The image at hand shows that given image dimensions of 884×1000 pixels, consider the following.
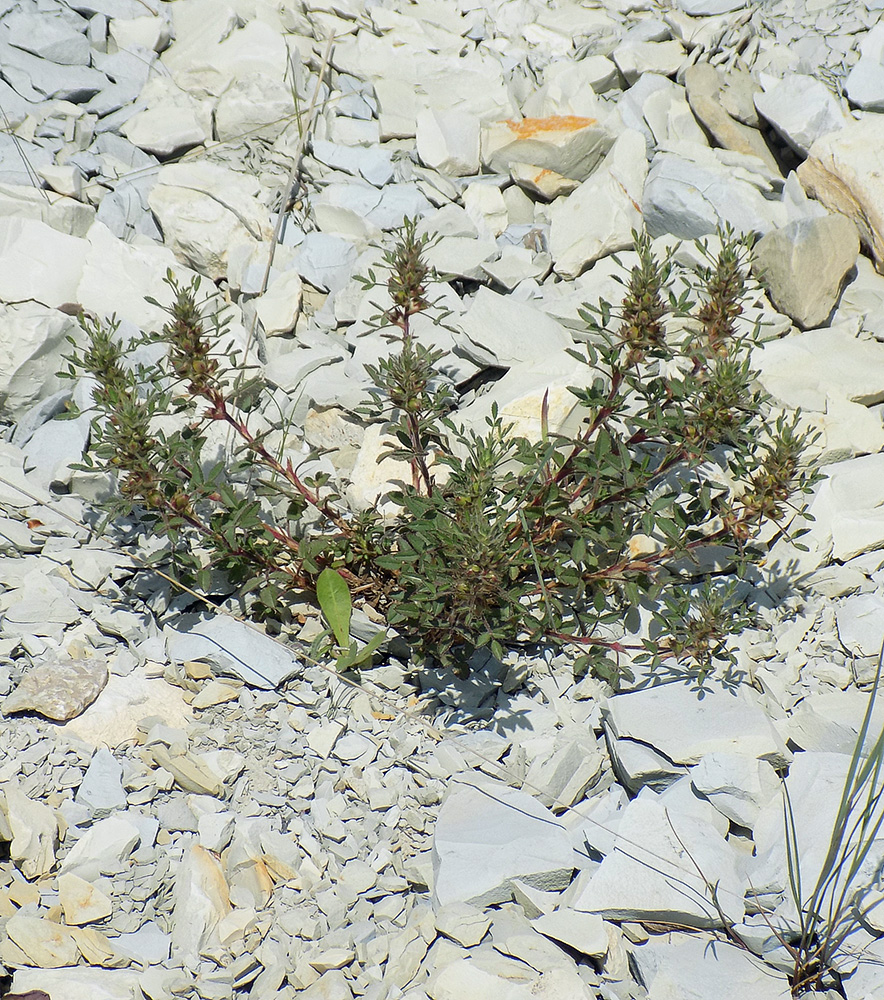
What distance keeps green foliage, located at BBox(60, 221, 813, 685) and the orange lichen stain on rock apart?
211cm

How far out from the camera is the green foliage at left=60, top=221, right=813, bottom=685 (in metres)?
3.07

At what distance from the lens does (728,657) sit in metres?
3.07

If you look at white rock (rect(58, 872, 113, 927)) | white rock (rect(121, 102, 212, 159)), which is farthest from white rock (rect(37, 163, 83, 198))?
white rock (rect(58, 872, 113, 927))

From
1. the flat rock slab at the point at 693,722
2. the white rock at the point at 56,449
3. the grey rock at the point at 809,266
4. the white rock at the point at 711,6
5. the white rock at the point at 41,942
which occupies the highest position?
the white rock at the point at 711,6

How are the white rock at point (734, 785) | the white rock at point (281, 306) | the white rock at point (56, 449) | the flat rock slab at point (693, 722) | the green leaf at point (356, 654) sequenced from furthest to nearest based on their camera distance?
the white rock at point (281, 306) < the white rock at point (56, 449) < the green leaf at point (356, 654) < the flat rock slab at point (693, 722) < the white rock at point (734, 785)

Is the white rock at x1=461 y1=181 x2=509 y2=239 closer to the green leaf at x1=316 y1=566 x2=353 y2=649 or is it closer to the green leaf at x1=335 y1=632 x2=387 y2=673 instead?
the green leaf at x1=316 y1=566 x2=353 y2=649

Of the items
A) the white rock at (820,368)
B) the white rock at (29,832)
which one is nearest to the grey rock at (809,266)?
the white rock at (820,368)

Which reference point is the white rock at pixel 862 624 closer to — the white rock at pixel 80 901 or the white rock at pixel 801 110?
the white rock at pixel 80 901

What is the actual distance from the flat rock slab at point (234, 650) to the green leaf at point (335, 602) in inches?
7.6

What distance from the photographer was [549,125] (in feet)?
17.4

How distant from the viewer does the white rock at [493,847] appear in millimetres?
2611

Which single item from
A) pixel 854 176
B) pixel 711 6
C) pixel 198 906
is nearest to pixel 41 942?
pixel 198 906

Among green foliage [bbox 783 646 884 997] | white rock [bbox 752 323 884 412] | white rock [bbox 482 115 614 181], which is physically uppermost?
white rock [bbox 482 115 614 181]

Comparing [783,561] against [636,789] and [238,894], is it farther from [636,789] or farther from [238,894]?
[238,894]
